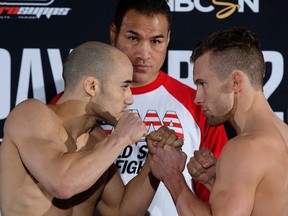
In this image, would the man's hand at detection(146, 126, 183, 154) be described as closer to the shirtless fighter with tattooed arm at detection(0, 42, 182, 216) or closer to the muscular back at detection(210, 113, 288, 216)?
the shirtless fighter with tattooed arm at detection(0, 42, 182, 216)

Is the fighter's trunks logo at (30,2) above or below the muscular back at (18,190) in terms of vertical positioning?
above

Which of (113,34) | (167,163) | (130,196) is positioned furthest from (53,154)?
(113,34)

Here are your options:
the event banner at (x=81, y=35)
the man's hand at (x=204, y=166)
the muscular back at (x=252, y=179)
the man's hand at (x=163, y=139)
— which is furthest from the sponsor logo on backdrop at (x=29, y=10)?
the muscular back at (x=252, y=179)

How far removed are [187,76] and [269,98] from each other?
0.31 meters

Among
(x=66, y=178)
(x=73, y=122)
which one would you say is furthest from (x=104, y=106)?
(x=66, y=178)

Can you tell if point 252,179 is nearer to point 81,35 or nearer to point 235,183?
point 235,183

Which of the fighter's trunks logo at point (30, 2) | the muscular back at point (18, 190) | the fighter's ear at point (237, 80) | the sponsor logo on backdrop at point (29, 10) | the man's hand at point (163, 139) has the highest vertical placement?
the fighter's trunks logo at point (30, 2)

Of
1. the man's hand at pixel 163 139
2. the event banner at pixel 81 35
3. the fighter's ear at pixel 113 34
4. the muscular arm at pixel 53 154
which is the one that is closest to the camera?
the muscular arm at pixel 53 154

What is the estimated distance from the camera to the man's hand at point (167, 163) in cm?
209

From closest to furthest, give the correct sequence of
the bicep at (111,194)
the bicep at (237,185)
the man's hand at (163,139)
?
the bicep at (237,185)
the man's hand at (163,139)
the bicep at (111,194)

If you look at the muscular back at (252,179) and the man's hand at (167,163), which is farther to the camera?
the man's hand at (167,163)

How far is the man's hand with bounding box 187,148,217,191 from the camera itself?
6.98ft

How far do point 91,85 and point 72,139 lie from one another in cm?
17

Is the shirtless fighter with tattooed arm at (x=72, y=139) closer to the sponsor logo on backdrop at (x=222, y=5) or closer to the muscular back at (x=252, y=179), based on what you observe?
the muscular back at (x=252, y=179)
